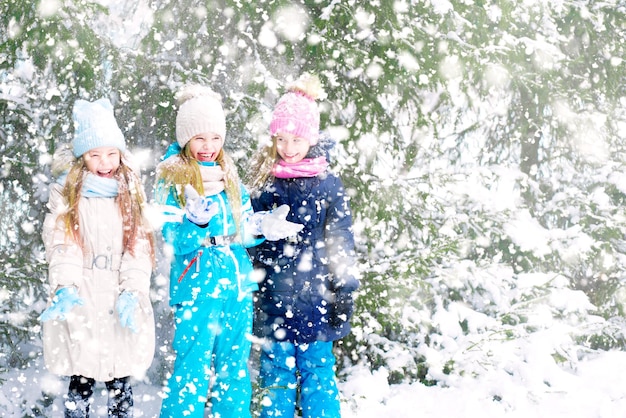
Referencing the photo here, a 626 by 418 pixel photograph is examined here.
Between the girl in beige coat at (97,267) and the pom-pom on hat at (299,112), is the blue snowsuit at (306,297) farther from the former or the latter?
the girl in beige coat at (97,267)

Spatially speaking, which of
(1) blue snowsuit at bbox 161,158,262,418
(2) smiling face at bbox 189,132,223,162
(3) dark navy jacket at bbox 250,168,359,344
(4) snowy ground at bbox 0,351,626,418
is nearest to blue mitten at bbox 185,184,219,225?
(1) blue snowsuit at bbox 161,158,262,418

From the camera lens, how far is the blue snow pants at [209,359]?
3529mm

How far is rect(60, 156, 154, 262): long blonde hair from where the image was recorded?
11.1 feet

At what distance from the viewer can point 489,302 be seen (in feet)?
18.9

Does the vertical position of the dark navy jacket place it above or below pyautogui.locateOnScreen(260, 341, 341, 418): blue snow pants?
above

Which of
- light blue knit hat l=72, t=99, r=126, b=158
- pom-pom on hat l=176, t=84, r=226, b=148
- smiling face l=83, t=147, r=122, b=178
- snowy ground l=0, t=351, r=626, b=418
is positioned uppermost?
pom-pom on hat l=176, t=84, r=226, b=148

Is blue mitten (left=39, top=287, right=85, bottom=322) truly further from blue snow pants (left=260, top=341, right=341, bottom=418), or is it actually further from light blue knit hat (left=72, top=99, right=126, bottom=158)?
blue snow pants (left=260, top=341, right=341, bottom=418)

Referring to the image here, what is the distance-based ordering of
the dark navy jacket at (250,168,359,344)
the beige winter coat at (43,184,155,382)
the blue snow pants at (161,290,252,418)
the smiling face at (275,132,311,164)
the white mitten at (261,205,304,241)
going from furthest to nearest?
the smiling face at (275,132,311,164), the dark navy jacket at (250,168,359,344), the white mitten at (261,205,304,241), the blue snow pants at (161,290,252,418), the beige winter coat at (43,184,155,382)

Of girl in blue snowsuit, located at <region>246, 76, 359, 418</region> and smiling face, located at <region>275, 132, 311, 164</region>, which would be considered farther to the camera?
smiling face, located at <region>275, 132, 311, 164</region>

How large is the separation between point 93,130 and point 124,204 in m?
0.47

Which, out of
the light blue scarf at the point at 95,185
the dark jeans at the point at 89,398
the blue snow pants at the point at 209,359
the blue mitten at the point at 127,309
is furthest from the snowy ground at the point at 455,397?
the light blue scarf at the point at 95,185

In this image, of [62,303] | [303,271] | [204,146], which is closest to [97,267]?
[62,303]

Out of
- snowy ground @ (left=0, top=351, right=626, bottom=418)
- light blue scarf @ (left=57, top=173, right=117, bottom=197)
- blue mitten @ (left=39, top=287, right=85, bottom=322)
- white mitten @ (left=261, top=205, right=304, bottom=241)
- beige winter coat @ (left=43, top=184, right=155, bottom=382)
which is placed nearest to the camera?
blue mitten @ (left=39, top=287, right=85, bottom=322)

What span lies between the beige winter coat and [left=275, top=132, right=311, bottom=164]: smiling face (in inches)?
43.5
